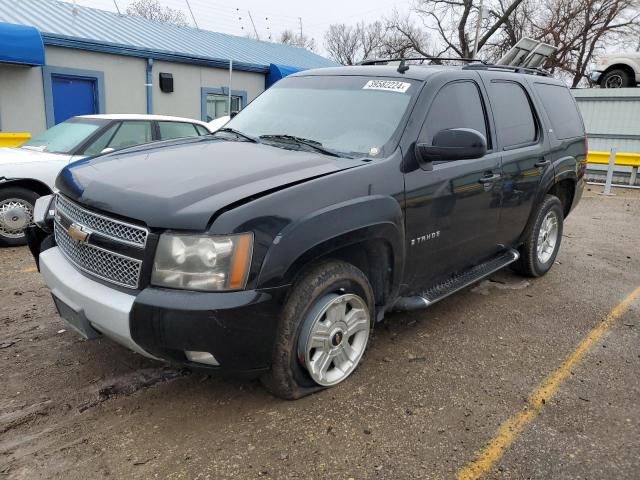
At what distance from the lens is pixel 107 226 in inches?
107

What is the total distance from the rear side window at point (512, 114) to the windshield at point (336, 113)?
3.37 ft

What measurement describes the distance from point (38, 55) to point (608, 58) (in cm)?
1497

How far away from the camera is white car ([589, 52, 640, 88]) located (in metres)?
15.0

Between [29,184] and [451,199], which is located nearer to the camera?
[451,199]

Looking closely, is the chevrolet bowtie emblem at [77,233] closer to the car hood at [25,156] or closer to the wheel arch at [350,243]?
the wheel arch at [350,243]

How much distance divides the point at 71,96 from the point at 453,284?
39.5 feet

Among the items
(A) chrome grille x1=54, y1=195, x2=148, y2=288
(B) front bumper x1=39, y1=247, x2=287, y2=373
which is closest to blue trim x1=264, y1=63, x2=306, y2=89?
(A) chrome grille x1=54, y1=195, x2=148, y2=288

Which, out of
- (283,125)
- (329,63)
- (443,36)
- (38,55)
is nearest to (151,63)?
(38,55)

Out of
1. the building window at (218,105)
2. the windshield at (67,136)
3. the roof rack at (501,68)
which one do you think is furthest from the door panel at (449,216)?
the building window at (218,105)

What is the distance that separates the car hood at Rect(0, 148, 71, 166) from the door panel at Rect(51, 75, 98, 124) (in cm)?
690

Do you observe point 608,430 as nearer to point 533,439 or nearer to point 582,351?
point 533,439

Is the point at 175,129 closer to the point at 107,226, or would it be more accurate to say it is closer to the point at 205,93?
the point at 107,226

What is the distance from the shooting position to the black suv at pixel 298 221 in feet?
8.27

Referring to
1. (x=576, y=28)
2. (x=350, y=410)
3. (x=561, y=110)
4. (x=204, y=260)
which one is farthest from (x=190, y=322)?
(x=576, y=28)
